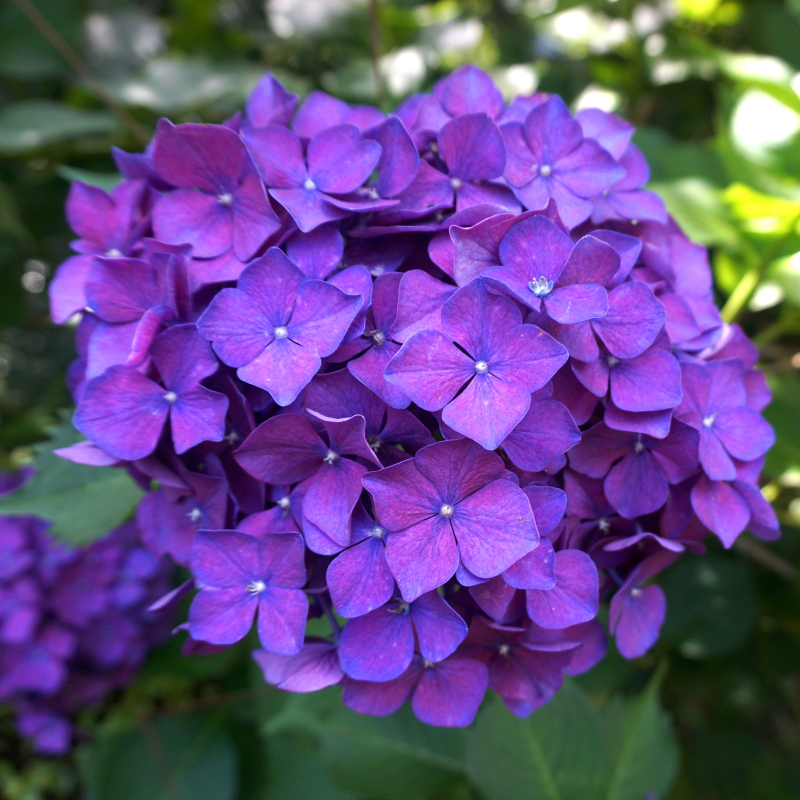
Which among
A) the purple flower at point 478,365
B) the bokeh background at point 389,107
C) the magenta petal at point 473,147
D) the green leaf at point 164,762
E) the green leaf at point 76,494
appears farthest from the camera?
the green leaf at point 164,762

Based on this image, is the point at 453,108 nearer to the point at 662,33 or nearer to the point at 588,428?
the point at 588,428

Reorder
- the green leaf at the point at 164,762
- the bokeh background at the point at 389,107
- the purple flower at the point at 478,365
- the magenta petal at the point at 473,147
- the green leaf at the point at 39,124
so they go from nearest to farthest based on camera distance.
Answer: the purple flower at the point at 478,365 → the magenta petal at the point at 473,147 → the bokeh background at the point at 389,107 → the green leaf at the point at 39,124 → the green leaf at the point at 164,762

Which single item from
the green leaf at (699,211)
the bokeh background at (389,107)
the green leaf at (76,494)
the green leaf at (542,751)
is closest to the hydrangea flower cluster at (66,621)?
the bokeh background at (389,107)

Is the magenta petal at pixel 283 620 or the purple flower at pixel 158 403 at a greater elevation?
the purple flower at pixel 158 403

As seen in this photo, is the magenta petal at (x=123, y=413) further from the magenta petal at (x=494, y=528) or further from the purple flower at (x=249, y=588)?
the magenta petal at (x=494, y=528)

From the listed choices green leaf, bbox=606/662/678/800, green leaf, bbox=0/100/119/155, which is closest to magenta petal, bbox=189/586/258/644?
green leaf, bbox=606/662/678/800

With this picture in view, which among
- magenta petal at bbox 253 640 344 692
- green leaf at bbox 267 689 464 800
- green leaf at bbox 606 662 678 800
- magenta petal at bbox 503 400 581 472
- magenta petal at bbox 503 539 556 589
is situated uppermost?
magenta petal at bbox 503 400 581 472

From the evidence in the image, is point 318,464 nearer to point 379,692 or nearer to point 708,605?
point 379,692

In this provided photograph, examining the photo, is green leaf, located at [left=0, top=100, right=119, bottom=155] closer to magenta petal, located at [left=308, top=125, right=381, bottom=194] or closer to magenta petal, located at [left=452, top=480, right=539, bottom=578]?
magenta petal, located at [left=308, top=125, right=381, bottom=194]
